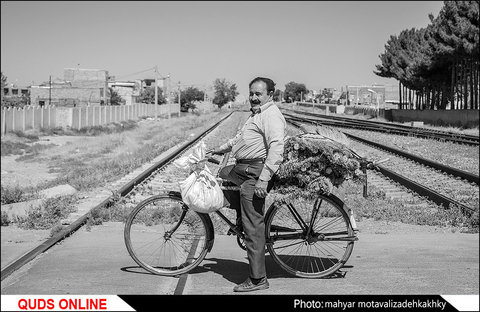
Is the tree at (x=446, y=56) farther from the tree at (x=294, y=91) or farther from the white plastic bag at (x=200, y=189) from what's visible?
the tree at (x=294, y=91)

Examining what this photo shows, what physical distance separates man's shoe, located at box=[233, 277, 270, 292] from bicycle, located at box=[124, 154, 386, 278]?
42 cm

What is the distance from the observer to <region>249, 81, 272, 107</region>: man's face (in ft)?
17.7

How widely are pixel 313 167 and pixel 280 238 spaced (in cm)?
73

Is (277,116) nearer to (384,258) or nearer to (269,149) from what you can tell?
(269,149)

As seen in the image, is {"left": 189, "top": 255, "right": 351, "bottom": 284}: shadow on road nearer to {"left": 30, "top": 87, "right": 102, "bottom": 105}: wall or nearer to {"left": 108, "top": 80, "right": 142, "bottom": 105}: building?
{"left": 30, "top": 87, "right": 102, "bottom": 105}: wall

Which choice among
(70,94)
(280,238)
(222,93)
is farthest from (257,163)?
(222,93)

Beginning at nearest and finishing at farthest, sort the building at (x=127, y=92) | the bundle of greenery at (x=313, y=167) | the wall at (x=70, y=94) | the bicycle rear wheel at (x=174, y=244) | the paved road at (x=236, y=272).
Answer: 1. the paved road at (x=236, y=272)
2. the bundle of greenery at (x=313, y=167)
3. the bicycle rear wheel at (x=174, y=244)
4. the wall at (x=70, y=94)
5. the building at (x=127, y=92)

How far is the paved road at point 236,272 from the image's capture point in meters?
5.21

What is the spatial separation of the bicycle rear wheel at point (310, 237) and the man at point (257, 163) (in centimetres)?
29

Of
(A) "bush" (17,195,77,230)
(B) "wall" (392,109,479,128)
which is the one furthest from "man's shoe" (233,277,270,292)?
(B) "wall" (392,109,479,128)

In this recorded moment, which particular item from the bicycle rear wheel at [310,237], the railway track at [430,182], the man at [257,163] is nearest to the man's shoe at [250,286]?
the man at [257,163]

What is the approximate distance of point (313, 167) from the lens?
18.5 ft

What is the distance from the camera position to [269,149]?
5266mm

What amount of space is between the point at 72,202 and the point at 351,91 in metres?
168
